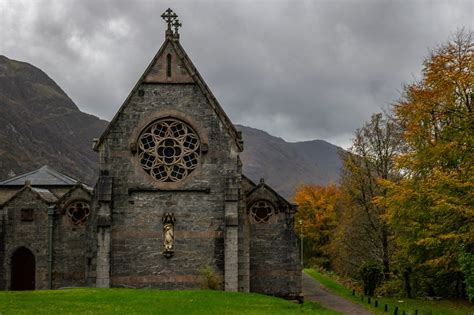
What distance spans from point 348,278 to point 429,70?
73.8ft

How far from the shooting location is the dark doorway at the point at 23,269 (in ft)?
105

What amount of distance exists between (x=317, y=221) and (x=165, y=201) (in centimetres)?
3920

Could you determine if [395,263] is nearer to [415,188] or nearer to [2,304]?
[415,188]

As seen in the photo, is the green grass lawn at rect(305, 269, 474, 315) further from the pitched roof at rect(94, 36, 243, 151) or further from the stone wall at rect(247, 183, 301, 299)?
the pitched roof at rect(94, 36, 243, 151)

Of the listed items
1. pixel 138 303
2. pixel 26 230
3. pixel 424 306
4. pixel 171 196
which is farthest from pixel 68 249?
pixel 424 306

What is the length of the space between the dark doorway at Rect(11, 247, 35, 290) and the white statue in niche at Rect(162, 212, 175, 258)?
899cm

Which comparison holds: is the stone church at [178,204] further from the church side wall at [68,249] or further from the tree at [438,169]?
the tree at [438,169]

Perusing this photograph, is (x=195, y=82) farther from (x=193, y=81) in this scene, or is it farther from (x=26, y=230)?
(x=26, y=230)

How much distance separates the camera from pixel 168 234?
2730 centimetres

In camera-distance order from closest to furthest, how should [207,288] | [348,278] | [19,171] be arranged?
[207,288] → [348,278] → [19,171]

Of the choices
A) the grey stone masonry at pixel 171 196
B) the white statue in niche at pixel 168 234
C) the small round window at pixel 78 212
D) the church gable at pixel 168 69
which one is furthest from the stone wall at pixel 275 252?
the small round window at pixel 78 212

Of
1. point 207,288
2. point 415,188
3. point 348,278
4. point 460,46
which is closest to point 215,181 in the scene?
point 207,288

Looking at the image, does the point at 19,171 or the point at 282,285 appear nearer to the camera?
the point at 282,285

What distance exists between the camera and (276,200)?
30266mm
